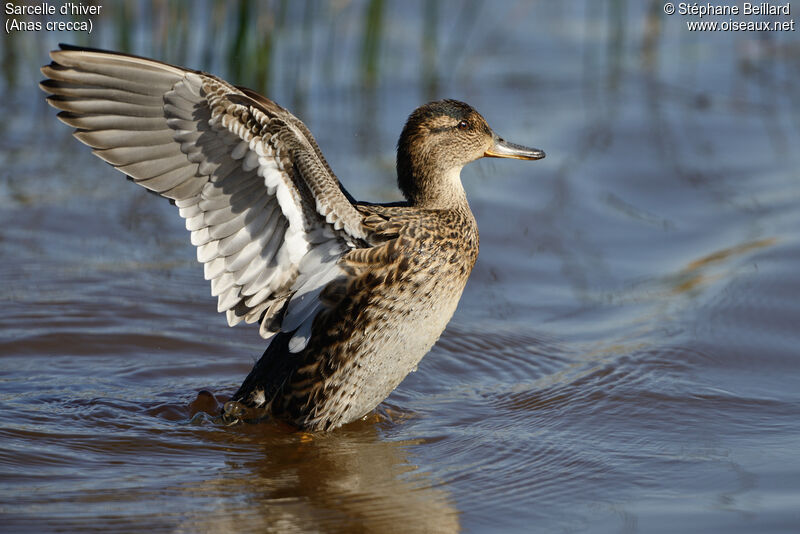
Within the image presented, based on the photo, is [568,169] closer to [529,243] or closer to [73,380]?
[529,243]

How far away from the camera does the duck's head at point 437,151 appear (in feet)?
17.5

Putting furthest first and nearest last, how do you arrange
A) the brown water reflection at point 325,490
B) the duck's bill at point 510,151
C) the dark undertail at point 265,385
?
the duck's bill at point 510,151, the dark undertail at point 265,385, the brown water reflection at point 325,490

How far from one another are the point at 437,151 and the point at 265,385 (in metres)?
1.36

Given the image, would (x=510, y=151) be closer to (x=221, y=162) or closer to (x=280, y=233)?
(x=280, y=233)

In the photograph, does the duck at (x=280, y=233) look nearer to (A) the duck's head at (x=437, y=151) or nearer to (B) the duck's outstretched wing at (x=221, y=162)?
(B) the duck's outstretched wing at (x=221, y=162)

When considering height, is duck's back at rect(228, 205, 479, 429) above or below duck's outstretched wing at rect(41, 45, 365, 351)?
below

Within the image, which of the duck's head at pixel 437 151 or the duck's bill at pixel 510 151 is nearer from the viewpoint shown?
the duck's head at pixel 437 151

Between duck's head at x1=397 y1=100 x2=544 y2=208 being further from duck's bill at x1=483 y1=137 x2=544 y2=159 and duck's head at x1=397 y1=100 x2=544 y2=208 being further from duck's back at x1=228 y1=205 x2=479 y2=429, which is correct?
duck's back at x1=228 y1=205 x2=479 y2=429

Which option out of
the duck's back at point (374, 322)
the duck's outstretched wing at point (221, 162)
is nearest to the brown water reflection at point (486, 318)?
the duck's back at point (374, 322)

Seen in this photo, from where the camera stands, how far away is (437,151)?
5.36 meters

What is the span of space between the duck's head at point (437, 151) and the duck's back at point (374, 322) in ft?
0.94

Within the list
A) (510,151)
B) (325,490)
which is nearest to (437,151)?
(510,151)

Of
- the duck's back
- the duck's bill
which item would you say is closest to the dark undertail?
the duck's back

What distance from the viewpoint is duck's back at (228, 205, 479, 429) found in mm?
4777
